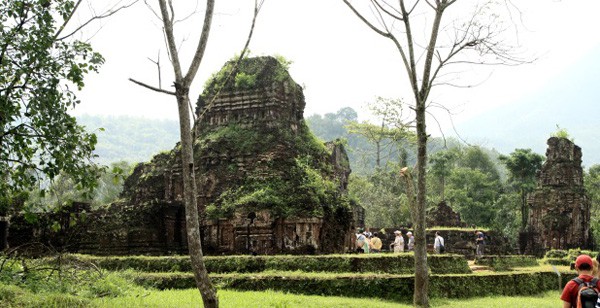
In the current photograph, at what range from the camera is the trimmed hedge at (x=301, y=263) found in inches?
615

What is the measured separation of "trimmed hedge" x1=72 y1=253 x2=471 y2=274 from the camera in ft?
51.2

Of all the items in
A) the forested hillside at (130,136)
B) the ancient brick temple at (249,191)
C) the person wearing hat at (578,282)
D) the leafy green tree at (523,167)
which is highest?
the forested hillside at (130,136)

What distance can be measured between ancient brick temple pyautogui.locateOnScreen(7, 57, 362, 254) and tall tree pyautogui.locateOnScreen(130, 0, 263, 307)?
11442 millimetres

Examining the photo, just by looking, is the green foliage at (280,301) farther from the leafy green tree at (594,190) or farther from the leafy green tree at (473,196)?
the leafy green tree at (594,190)

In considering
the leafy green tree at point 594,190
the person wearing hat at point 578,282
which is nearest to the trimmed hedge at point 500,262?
the person wearing hat at point 578,282

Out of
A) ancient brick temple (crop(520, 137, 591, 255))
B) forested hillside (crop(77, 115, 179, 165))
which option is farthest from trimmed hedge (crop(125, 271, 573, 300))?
forested hillside (crop(77, 115, 179, 165))

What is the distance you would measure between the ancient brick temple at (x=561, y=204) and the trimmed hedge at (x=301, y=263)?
18577mm

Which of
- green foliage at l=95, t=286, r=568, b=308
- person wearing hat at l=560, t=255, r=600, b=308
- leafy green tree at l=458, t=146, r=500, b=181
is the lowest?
green foliage at l=95, t=286, r=568, b=308

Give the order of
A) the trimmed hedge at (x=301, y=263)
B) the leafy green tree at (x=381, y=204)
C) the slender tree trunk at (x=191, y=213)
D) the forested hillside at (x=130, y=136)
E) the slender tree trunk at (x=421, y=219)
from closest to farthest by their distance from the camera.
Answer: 1. the slender tree trunk at (x=191, y=213)
2. the slender tree trunk at (x=421, y=219)
3. the trimmed hedge at (x=301, y=263)
4. the leafy green tree at (x=381, y=204)
5. the forested hillside at (x=130, y=136)

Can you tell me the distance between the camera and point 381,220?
163 feet

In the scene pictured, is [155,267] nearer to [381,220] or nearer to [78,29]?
[78,29]

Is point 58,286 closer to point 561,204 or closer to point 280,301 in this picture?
point 280,301

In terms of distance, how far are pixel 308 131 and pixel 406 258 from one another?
25.8 ft

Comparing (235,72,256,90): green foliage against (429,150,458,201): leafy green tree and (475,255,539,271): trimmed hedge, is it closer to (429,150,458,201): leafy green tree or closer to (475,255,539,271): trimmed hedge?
(475,255,539,271): trimmed hedge
